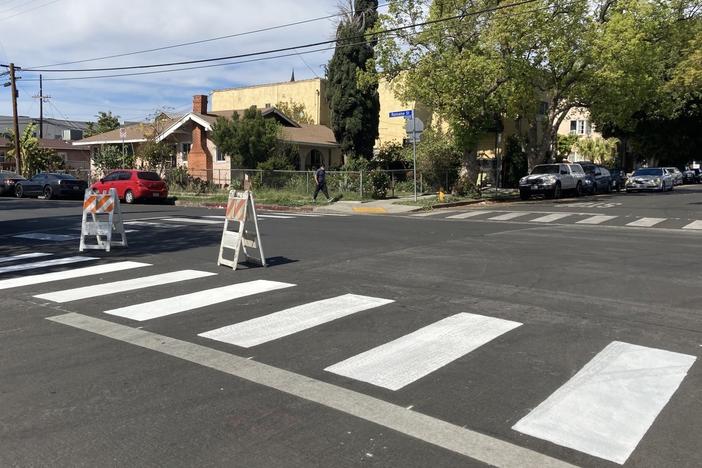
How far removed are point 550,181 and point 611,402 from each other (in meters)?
26.2

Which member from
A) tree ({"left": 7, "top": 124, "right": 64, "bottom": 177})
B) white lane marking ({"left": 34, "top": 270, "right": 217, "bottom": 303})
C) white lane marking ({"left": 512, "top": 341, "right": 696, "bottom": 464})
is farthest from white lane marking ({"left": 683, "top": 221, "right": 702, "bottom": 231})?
tree ({"left": 7, "top": 124, "right": 64, "bottom": 177})

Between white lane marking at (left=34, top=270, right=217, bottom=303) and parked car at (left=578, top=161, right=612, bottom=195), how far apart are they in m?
26.9

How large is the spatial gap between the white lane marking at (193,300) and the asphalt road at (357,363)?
45 millimetres

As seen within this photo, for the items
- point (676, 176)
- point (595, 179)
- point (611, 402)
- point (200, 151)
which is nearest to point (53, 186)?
point (200, 151)

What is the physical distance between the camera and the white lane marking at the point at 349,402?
3.67 metres

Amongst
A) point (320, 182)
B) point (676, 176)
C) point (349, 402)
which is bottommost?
point (349, 402)

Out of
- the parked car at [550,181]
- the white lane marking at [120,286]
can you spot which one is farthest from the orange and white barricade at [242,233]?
the parked car at [550,181]

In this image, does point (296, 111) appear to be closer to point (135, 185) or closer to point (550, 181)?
point (135, 185)

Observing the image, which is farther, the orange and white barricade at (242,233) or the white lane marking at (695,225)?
the white lane marking at (695,225)

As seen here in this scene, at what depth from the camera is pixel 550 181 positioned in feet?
95.7

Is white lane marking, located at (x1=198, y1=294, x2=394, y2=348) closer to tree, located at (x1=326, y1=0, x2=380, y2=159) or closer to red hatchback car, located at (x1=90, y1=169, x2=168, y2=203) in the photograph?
red hatchback car, located at (x1=90, y1=169, x2=168, y2=203)

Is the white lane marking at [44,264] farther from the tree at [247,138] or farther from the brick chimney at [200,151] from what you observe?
the brick chimney at [200,151]

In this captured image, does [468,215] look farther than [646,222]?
Yes

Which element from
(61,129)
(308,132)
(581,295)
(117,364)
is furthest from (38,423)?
(61,129)
